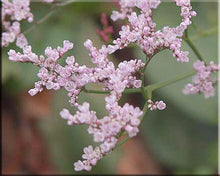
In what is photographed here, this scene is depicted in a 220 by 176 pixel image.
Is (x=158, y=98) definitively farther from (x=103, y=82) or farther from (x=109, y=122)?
(x=109, y=122)

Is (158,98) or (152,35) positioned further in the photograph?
(158,98)

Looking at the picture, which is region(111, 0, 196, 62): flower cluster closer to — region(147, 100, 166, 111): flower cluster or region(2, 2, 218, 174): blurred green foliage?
region(147, 100, 166, 111): flower cluster

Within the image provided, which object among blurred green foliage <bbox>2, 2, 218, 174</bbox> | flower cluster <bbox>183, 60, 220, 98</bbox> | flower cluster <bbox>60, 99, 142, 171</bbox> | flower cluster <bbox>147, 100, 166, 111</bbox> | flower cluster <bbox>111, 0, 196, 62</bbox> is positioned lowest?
blurred green foliage <bbox>2, 2, 218, 174</bbox>

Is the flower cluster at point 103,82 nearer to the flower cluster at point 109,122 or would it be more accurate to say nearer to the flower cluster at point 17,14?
the flower cluster at point 109,122

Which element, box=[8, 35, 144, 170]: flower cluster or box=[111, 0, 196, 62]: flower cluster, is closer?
box=[8, 35, 144, 170]: flower cluster

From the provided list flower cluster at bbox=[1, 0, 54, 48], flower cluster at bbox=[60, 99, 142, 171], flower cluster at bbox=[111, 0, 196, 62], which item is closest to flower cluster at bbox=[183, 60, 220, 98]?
flower cluster at bbox=[111, 0, 196, 62]

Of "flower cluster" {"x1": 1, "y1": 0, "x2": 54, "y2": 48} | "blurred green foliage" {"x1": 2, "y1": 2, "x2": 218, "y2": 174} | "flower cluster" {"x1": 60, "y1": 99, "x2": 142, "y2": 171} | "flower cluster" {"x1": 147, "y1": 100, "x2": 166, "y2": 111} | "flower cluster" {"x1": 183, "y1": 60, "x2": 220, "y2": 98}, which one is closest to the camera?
"flower cluster" {"x1": 60, "y1": 99, "x2": 142, "y2": 171}

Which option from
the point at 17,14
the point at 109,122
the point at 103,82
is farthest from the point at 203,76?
the point at 17,14

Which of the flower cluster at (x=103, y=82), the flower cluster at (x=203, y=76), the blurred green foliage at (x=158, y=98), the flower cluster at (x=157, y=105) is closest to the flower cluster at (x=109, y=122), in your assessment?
the flower cluster at (x=103, y=82)

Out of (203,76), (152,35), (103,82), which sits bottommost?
(203,76)
